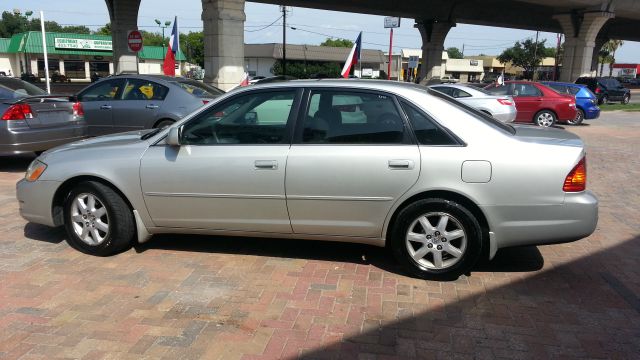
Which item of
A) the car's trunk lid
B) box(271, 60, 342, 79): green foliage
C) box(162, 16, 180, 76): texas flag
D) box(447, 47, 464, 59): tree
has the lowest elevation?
the car's trunk lid

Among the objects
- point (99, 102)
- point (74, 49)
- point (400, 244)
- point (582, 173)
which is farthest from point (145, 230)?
point (74, 49)

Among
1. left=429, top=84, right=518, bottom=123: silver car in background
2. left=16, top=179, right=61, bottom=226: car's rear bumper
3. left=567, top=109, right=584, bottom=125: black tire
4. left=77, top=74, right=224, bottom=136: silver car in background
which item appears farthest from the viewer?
left=567, top=109, right=584, bottom=125: black tire

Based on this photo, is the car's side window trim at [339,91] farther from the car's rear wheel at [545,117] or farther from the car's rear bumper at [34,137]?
the car's rear wheel at [545,117]

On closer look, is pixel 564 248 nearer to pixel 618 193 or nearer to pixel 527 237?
pixel 527 237

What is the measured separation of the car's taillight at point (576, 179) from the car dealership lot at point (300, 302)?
836 mm

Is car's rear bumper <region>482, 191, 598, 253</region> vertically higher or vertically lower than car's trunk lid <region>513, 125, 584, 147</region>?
lower

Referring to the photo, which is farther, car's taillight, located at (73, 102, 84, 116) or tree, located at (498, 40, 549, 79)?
tree, located at (498, 40, 549, 79)

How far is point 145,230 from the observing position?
4.59 metres

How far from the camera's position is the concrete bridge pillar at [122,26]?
77.2 ft

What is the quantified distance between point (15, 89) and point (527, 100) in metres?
14.5

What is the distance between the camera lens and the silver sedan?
12.9 feet

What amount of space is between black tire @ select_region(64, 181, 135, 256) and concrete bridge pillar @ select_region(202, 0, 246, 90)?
14.2m

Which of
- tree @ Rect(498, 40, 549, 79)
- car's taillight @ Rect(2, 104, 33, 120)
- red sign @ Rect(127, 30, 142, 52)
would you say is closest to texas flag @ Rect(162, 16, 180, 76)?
red sign @ Rect(127, 30, 142, 52)

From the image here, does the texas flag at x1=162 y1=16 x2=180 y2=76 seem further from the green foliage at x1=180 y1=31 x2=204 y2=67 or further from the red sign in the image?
the green foliage at x1=180 y1=31 x2=204 y2=67
